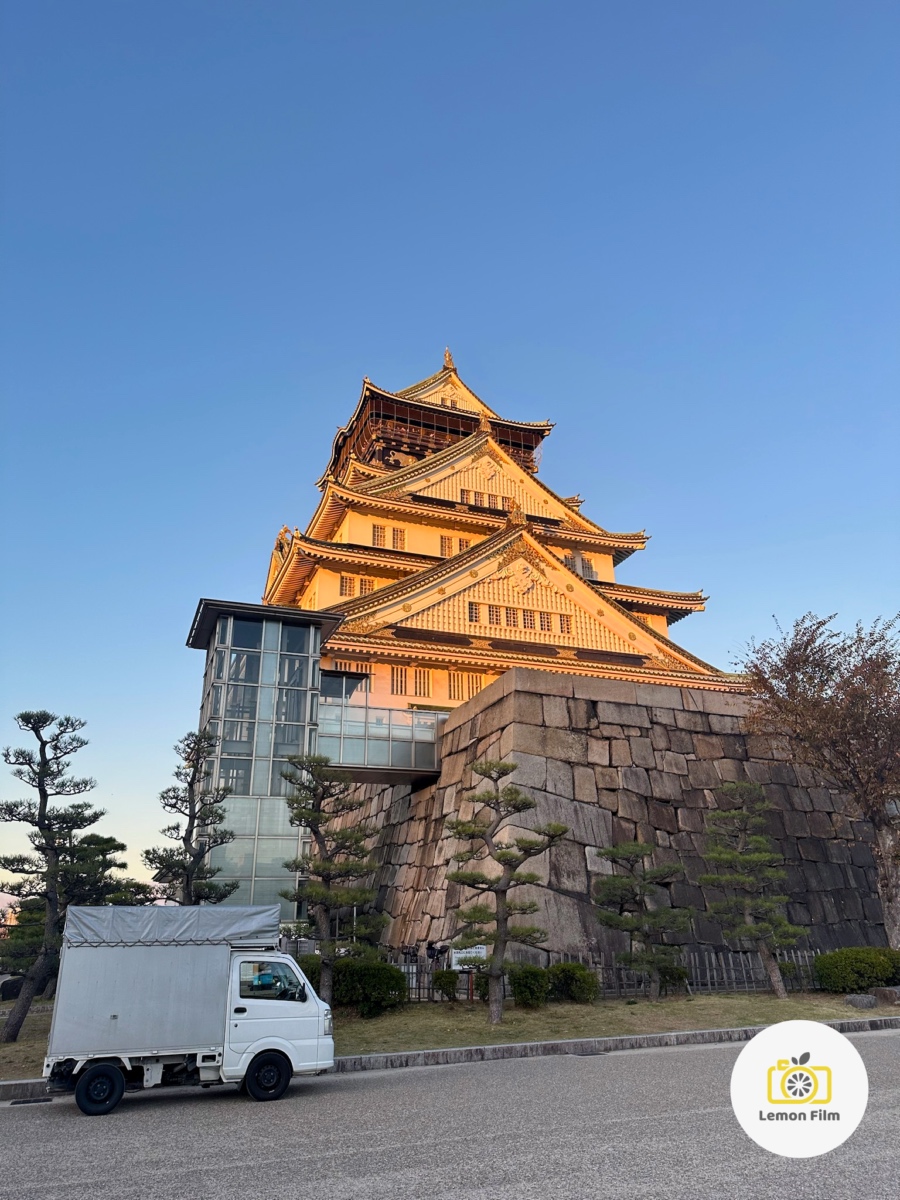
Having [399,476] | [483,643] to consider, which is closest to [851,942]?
[483,643]

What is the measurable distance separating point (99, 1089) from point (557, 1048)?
22.1 ft

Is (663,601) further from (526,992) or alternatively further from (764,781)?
(526,992)

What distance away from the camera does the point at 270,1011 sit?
994 centimetres

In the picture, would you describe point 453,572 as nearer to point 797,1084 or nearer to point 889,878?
point 889,878

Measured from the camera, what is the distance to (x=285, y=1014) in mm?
9977

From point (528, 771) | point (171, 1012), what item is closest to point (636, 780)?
point (528, 771)

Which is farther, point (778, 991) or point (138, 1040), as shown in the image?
point (778, 991)

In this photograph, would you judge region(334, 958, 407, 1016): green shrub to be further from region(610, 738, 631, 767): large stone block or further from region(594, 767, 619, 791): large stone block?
region(610, 738, 631, 767): large stone block

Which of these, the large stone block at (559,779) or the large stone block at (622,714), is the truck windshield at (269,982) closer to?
the large stone block at (559,779)

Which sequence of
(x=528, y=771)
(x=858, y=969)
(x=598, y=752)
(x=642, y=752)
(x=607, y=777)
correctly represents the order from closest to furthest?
1. (x=858, y=969)
2. (x=528, y=771)
3. (x=607, y=777)
4. (x=598, y=752)
5. (x=642, y=752)

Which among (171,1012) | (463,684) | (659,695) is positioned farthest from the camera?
(463,684)

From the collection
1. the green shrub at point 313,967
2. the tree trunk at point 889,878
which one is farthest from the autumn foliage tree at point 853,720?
the green shrub at point 313,967

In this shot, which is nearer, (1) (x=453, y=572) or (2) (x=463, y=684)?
(2) (x=463, y=684)

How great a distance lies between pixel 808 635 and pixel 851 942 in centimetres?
818
